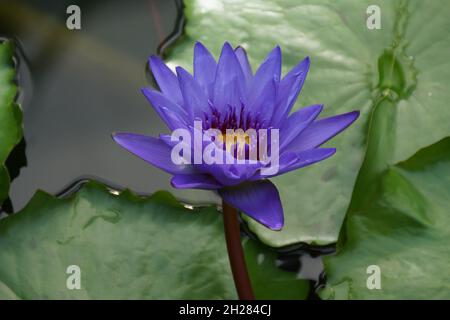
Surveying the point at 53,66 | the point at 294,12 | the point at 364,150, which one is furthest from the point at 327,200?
the point at 53,66

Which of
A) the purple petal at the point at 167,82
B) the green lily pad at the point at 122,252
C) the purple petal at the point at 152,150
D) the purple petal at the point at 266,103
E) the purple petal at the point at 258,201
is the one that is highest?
the purple petal at the point at 167,82

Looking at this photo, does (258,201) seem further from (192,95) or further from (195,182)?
(192,95)

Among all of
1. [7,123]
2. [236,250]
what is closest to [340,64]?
[236,250]

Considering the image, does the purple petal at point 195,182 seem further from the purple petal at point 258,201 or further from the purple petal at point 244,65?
the purple petal at point 244,65

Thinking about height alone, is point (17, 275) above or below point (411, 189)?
below

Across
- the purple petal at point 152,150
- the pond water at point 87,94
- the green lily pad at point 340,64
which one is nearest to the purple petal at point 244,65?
the purple petal at point 152,150

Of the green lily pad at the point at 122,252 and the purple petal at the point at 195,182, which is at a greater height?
the purple petal at the point at 195,182

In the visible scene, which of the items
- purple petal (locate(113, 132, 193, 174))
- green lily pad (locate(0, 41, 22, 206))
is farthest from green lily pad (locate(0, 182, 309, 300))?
purple petal (locate(113, 132, 193, 174))
